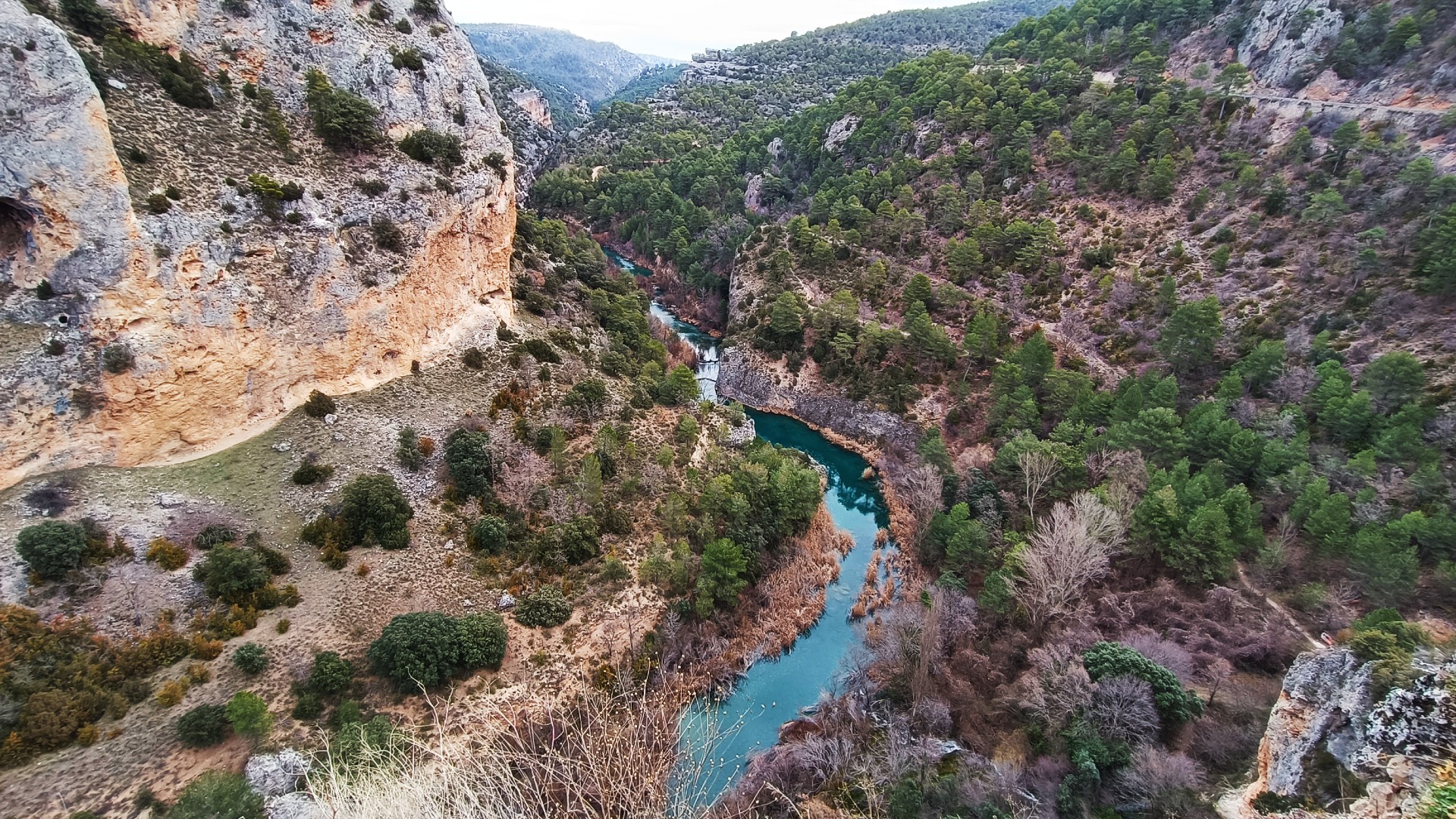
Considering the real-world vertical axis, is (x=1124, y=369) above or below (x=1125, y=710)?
above

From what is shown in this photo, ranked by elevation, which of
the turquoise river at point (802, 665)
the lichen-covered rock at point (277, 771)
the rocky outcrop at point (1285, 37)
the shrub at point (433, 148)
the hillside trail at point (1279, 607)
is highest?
the rocky outcrop at point (1285, 37)

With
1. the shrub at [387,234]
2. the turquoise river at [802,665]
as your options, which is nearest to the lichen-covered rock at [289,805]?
the turquoise river at [802,665]

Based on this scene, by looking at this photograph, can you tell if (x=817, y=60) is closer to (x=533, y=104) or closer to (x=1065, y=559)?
(x=533, y=104)

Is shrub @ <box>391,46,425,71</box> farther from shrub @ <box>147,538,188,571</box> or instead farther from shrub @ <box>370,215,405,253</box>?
shrub @ <box>147,538,188,571</box>

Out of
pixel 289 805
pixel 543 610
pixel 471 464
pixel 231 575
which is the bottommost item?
pixel 543 610

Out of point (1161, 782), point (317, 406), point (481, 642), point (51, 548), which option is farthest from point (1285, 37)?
point (51, 548)

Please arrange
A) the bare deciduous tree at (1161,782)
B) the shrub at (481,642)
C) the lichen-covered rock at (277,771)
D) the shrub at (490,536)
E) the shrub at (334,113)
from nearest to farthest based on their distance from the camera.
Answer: the bare deciduous tree at (1161,782)
the lichen-covered rock at (277,771)
the shrub at (481,642)
the shrub at (490,536)
the shrub at (334,113)

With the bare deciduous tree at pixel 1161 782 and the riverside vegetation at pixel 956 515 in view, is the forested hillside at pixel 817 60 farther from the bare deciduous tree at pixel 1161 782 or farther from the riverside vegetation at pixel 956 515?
the bare deciduous tree at pixel 1161 782
